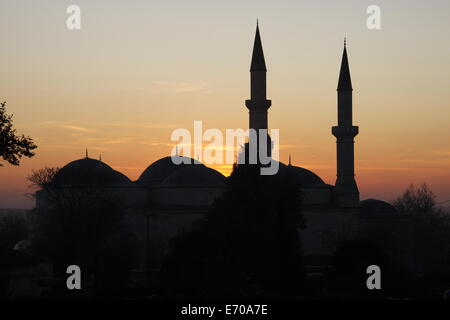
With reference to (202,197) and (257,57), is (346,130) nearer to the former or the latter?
(257,57)

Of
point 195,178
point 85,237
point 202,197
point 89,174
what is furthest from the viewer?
point 195,178

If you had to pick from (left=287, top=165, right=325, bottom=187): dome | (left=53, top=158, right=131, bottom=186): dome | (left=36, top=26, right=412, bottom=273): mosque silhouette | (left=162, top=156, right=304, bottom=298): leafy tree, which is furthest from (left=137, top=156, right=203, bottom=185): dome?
(left=162, top=156, right=304, bottom=298): leafy tree

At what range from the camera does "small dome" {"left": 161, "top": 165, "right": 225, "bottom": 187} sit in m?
55.7

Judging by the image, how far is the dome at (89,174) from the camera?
49.9 meters

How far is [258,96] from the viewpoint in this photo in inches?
1903

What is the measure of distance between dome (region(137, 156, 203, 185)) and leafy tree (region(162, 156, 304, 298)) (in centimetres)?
2175

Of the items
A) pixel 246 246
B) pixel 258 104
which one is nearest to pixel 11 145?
pixel 246 246

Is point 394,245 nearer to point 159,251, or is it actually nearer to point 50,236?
point 159,251

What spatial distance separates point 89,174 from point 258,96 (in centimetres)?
997

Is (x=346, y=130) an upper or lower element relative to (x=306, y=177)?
upper

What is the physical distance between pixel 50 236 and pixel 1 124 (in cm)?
1915

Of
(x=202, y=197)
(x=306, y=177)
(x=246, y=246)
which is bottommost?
(x=246, y=246)
